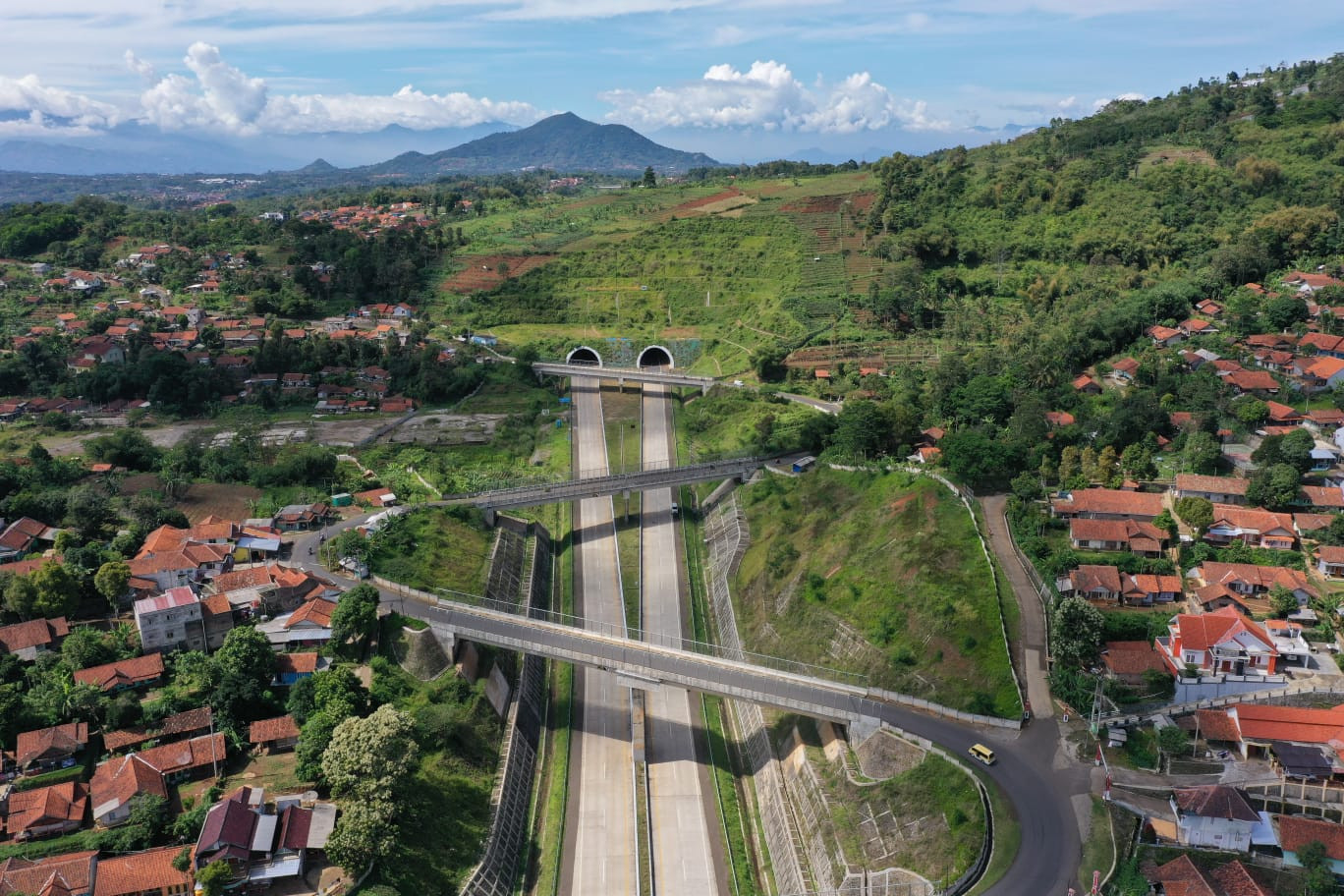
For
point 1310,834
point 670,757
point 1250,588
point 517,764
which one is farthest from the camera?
point 670,757

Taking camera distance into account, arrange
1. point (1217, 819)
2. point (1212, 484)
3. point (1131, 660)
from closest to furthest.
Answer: point (1217, 819)
point (1131, 660)
point (1212, 484)

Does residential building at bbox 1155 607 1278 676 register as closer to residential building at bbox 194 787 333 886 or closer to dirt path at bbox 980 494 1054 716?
dirt path at bbox 980 494 1054 716

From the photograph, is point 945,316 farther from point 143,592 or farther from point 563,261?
point 143,592

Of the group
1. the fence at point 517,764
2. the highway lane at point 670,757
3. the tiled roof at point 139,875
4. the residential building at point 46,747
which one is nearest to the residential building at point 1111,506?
the highway lane at point 670,757

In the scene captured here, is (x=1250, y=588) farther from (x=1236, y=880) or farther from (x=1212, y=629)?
(x=1236, y=880)

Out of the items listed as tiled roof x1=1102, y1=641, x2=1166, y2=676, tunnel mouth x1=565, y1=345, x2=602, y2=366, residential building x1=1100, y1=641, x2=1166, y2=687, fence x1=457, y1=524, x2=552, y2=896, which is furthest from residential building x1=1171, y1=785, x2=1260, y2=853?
tunnel mouth x1=565, y1=345, x2=602, y2=366

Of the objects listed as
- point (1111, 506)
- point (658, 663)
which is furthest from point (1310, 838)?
point (658, 663)

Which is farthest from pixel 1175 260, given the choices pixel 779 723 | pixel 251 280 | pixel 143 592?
pixel 251 280
